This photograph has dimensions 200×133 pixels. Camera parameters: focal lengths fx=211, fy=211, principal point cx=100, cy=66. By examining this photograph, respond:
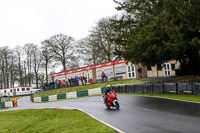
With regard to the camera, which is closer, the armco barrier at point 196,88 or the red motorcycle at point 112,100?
the red motorcycle at point 112,100

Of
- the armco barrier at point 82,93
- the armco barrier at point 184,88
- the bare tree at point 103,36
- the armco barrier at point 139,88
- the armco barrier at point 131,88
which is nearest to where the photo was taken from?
the armco barrier at point 184,88

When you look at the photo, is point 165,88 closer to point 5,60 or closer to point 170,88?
point 170,88

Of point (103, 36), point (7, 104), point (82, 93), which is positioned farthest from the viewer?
point (103, 36)

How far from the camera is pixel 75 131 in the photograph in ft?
28.4

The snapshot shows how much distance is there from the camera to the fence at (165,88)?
1549 centimetres

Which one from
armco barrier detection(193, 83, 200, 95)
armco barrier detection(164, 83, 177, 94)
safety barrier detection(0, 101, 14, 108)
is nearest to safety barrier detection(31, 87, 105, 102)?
safety barrier detection(0, 101, 14, 108)

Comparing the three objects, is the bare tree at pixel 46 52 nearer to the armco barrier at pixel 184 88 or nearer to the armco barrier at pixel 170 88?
the armco barrier at pixel 170 88

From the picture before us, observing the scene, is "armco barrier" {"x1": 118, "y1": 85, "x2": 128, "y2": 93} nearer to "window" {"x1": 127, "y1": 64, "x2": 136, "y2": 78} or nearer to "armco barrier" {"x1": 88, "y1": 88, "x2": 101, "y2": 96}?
"armco barrier" {"x1": 88, "y1": 88, "x2": 101, "y2": 96}

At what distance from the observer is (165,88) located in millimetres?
18172

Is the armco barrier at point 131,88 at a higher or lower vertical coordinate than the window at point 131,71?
lower

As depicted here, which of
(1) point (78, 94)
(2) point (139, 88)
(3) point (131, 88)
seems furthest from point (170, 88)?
(1) point (78, 94)

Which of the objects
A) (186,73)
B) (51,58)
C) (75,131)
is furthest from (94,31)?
(75,131)

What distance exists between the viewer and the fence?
15492mm

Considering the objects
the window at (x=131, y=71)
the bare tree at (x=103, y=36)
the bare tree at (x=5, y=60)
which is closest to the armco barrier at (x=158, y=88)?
the window at (x=131, y=71)
